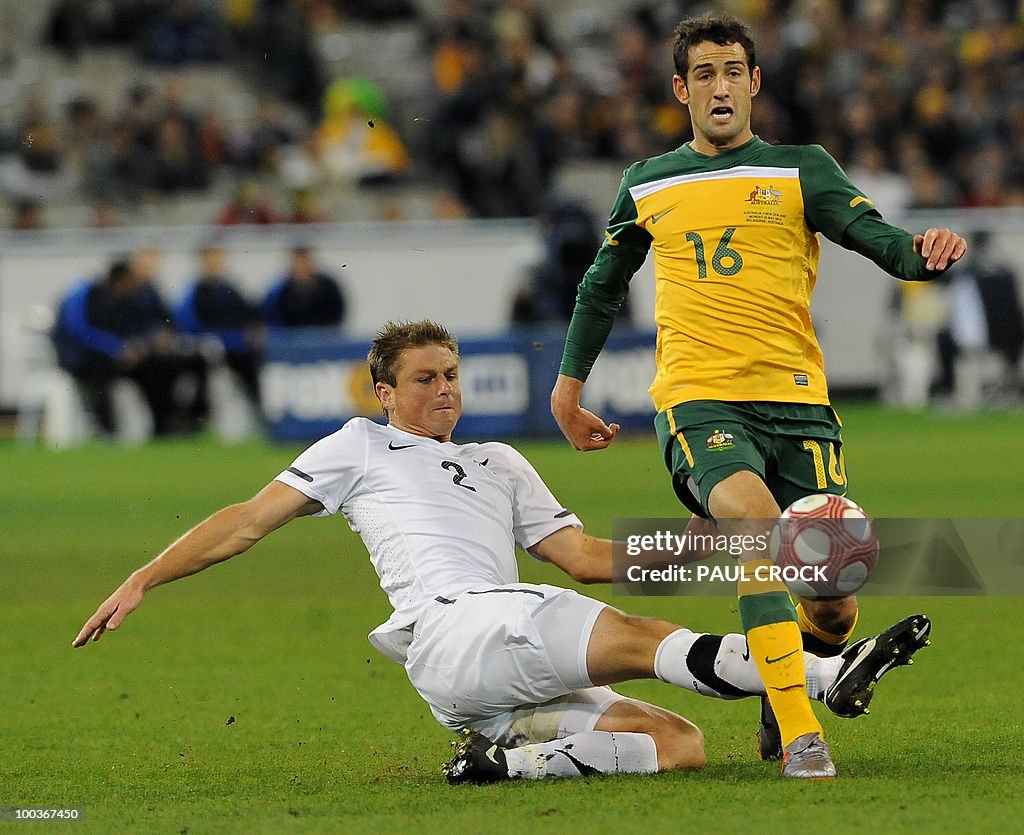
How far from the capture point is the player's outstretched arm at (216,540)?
541 centimetres

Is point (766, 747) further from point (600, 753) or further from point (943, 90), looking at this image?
point (943, 90)

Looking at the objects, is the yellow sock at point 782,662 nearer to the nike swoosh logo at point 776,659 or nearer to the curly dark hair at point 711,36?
the nike swoosh logo at point 776,659

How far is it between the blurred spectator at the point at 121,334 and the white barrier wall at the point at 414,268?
4.95 ft

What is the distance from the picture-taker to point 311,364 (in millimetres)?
17656

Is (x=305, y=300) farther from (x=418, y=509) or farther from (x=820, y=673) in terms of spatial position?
(x=820, y=673)

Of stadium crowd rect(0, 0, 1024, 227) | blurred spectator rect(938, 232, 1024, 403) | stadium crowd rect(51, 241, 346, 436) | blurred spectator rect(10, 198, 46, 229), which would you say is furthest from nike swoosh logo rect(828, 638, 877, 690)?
blurred spectator rect(10, 198, 46, 229)

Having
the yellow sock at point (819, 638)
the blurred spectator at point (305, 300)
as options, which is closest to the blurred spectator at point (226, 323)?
the blurred spectator at point (305, 300)

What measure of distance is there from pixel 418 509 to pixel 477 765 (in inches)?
34.0

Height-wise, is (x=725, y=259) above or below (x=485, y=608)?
above

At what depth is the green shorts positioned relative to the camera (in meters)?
5.54

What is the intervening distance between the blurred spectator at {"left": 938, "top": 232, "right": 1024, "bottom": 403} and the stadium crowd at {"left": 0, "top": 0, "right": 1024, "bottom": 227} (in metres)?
1.53

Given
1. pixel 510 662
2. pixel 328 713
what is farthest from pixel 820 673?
pixel 328 713

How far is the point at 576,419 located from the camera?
6.21m

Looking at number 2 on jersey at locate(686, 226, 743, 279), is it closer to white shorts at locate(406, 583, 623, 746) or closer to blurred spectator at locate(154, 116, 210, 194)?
white shorts at locate(406, 583, 623, 746)
